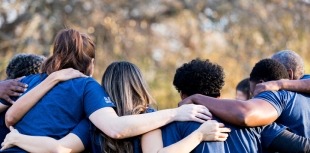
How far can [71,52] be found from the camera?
4375mm

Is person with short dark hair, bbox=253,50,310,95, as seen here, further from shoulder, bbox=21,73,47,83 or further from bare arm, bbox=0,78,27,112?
bare arm, bbox=0,78,27,112

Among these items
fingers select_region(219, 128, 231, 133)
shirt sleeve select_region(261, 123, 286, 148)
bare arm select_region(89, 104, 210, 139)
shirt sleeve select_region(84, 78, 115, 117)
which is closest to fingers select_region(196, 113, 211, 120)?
bare arm select_region(89, 104, 210, 139)

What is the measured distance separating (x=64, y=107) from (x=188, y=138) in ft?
2.65

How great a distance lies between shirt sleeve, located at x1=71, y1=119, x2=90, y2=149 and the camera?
421 cm

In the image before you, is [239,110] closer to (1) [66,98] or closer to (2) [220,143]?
(2) [220,143]

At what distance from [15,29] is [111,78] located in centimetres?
816

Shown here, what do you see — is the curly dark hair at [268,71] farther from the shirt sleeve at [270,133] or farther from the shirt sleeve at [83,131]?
the shirt sleeve at [83,131]

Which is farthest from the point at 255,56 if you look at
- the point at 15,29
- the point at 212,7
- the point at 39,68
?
the point at 39,68

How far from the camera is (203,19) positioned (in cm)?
1320

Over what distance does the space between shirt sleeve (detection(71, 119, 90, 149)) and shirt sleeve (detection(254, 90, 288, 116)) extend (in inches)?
42.3

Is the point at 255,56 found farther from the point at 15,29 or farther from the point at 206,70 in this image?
the point at 206,70

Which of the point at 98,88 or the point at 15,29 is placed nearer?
the point at 98,88

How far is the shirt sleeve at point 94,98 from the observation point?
4.18 meters

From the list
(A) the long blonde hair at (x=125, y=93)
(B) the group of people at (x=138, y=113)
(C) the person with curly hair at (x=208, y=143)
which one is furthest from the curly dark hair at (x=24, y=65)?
(C) the person with curly hair at (x=208, y=143)
